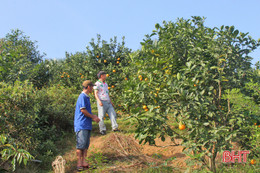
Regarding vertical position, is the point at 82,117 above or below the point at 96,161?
above

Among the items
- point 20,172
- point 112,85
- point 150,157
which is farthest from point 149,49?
point 112,85

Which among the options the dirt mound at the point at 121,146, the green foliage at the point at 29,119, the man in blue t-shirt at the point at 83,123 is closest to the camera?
the man in blue t-shirt at the point at 83,123

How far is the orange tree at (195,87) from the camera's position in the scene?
11.2 ft

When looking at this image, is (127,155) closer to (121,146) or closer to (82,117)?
(121,146)

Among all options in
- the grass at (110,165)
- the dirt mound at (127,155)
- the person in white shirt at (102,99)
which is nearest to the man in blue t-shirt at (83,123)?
the grass at (110,165)

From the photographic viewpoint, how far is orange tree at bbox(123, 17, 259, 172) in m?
3.41

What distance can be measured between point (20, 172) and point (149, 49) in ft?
12.3

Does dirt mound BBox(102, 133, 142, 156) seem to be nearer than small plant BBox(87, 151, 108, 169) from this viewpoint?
No

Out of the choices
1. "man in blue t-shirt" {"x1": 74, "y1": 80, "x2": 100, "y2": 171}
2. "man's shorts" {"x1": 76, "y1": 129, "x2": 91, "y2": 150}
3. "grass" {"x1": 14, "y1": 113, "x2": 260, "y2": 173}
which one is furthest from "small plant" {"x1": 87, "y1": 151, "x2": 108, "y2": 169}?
"man's shorts" {"x1": 76, "y1": 129, "x2": 91, "y2": 150}

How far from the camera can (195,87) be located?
3.48 metres

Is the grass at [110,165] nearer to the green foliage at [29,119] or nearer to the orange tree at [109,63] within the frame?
the green foliage at [29,119]

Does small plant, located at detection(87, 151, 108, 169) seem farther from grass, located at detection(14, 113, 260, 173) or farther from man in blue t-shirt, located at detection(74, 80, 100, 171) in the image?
man in blue t-shirt, located at detection(74, 80, 100, 171)

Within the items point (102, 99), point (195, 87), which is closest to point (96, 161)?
point (102, 99)

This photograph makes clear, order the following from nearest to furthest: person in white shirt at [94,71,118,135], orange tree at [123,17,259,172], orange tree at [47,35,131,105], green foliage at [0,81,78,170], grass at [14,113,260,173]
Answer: orange tree at [123,17,259,172], grass at [14,113,260,173], green foliage at [0,81,78,170], person in white shirt at [94,71,118,135], orange tree at [47,35,131,105]
